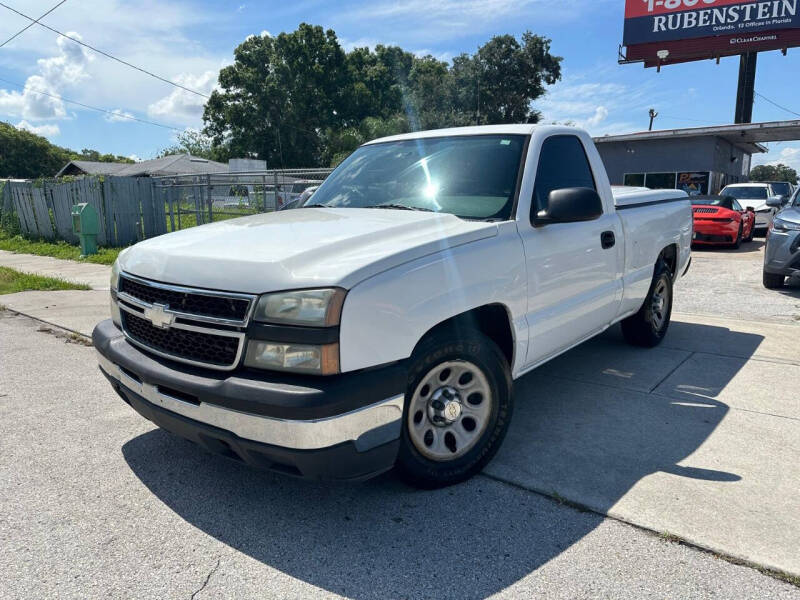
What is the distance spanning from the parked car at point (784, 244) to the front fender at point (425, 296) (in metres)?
6.45

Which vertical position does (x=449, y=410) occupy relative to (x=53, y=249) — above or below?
above

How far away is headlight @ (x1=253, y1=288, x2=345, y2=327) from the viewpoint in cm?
247

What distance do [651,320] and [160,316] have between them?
4394mm

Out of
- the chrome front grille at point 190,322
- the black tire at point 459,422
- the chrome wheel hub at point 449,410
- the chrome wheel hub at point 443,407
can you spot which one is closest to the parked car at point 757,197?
the black tire at point 459,422

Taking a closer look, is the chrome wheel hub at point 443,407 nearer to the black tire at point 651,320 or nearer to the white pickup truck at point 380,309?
the white pickup truck at point 380,309

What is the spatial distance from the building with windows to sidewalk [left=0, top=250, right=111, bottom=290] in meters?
19.2

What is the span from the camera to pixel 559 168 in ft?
13.4

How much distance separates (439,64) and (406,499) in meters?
60.7

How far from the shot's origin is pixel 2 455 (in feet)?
11.9

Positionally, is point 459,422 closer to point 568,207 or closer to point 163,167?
point 568,207

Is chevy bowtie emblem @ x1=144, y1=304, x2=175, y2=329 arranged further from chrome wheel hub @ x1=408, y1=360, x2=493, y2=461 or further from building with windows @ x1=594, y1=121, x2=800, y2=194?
building with windows @ x1=594, y1=121, x2=800, y2=194

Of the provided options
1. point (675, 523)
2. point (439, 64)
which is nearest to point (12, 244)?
point (675, 523)

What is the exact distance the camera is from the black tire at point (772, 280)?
349 inches

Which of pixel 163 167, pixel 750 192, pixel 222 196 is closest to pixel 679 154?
pixel 750 192
